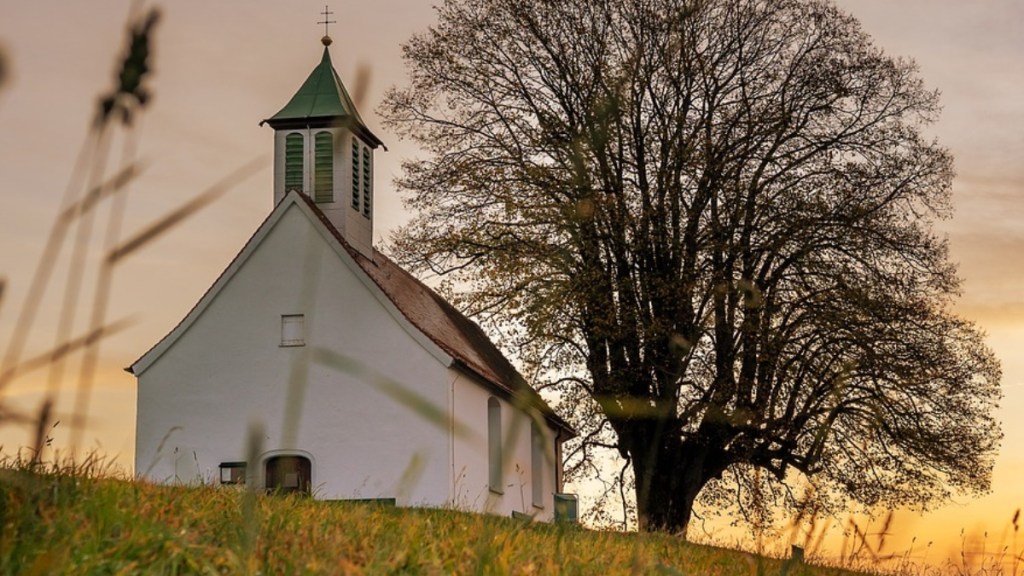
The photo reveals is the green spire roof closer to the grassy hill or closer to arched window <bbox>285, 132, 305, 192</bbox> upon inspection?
arched window <bbox>285, 132, 305, 192</bbox>

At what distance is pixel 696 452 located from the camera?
2684 cm

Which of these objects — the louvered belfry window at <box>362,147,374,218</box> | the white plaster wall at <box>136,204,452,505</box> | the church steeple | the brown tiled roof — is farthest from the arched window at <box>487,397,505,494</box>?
the louvered belfry window at <box>362,147,374,218</box>

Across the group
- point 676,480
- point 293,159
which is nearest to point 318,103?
point 293,159

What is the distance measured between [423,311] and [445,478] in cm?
492

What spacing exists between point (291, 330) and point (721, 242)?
869 centimetres

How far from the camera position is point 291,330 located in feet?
82.0

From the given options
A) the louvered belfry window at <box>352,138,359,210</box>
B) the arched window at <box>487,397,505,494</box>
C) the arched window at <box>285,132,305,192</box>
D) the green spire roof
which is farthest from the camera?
the louvered belfry window at <box>352,138,359,210</box>

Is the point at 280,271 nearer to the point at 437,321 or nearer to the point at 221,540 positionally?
the point at 437,321

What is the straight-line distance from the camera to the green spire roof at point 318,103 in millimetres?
28094

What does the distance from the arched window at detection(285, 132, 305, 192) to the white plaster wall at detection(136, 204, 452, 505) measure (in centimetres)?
255

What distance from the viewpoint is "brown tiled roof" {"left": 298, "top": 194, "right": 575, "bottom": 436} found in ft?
82.8

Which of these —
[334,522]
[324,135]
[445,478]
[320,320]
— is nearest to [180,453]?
[320,320]

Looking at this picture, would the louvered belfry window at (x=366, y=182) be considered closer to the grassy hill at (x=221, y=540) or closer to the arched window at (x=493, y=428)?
the arched window at (x=493, y=428)

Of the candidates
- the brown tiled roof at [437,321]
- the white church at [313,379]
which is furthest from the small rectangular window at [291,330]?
the brown tiled roof at [437,321]
